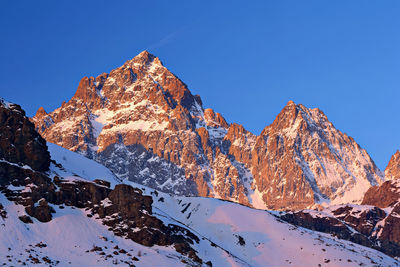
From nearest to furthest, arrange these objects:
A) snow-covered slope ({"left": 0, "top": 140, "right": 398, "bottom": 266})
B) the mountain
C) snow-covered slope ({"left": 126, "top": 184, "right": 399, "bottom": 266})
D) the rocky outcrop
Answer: snow-covered slope ({"left": 0, "top": 140, "right": 398, "bottom": 266}) → the mountain → the rocky outcrop → snow-covered slope ({"left": 126, "top": 184, "right": 399, "bottom": 266})

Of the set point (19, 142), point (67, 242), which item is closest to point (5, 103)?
point (19, 142)

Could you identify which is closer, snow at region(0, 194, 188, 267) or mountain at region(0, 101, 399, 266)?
snow at region(0, 194, 188, 267)

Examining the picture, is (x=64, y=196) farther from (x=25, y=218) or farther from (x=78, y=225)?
(x=25, y=218)

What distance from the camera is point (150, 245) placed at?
11706cm

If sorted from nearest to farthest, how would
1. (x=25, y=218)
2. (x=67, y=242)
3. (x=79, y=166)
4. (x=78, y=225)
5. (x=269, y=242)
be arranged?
(x=67, y=242) → (x=25, y=218) → (x=78, y=225) → (x=79, y=166) → (x=269, y=242)

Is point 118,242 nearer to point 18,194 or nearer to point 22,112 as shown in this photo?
point 18,194

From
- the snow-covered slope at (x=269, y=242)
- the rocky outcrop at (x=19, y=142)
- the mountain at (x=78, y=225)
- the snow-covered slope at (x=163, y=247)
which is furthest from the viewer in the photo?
the snow-covered slope at (x=269, y=242)

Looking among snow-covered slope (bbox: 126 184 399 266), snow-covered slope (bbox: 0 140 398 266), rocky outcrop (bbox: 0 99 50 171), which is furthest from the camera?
snow-covered slope (bbox: 126 184 399 266)

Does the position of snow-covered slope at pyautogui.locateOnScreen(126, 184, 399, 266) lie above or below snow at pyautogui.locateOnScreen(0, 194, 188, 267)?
above

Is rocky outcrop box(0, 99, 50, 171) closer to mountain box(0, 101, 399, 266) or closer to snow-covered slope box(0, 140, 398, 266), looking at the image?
mountain box(0, 101, 399, 266)

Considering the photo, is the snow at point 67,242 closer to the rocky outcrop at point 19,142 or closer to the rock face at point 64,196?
the rock face at point 64,196

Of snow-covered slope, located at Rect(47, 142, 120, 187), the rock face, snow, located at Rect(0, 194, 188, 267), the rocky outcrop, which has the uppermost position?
snow-covered slope, located at Rect(47, 142, 120, 187)

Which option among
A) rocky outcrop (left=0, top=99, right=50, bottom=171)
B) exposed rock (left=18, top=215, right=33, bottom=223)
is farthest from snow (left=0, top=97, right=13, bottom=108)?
exposed rock (left=18, top=215, right=33, bottom=223)

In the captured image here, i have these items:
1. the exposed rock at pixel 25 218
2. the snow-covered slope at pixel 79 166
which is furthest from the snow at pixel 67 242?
the snow-covered slope at pixel 79 166
